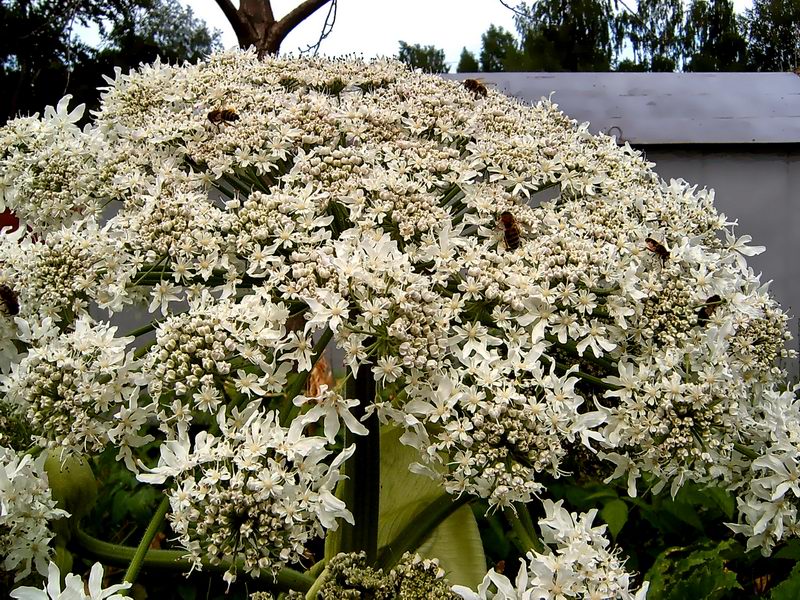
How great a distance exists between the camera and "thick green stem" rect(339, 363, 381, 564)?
6.53 feet

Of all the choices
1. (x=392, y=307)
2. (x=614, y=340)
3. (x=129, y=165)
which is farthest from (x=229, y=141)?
(x=614, y=340)

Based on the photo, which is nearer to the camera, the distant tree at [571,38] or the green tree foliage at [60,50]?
the green tree foliage at [60,50]

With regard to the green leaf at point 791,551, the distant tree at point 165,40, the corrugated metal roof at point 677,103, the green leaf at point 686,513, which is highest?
the distant tree at point 165,40

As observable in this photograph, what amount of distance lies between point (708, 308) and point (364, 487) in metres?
1.00

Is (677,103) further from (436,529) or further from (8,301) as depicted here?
(8,301)

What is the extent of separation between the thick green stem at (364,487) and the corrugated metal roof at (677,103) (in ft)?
18.7

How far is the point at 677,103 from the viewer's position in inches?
294

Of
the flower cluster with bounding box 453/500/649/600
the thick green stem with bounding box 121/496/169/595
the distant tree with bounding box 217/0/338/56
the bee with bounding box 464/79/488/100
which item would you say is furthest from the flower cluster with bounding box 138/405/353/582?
the distant tree with bounding box 217/0/338/56

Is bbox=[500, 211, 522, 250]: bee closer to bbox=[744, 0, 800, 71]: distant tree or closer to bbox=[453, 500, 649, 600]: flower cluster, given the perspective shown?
Result: bbox=[453, 500, 649, 600]: flower cluster

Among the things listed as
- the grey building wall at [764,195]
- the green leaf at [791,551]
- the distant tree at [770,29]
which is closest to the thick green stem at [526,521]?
the green leaf at [791,551]

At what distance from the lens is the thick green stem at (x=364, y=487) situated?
78.4 inches

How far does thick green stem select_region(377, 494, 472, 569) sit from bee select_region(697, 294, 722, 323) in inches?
31.3

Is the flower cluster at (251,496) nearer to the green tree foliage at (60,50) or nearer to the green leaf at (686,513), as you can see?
the green leaf at (686,513)

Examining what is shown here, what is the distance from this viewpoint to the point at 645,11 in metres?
22.9
